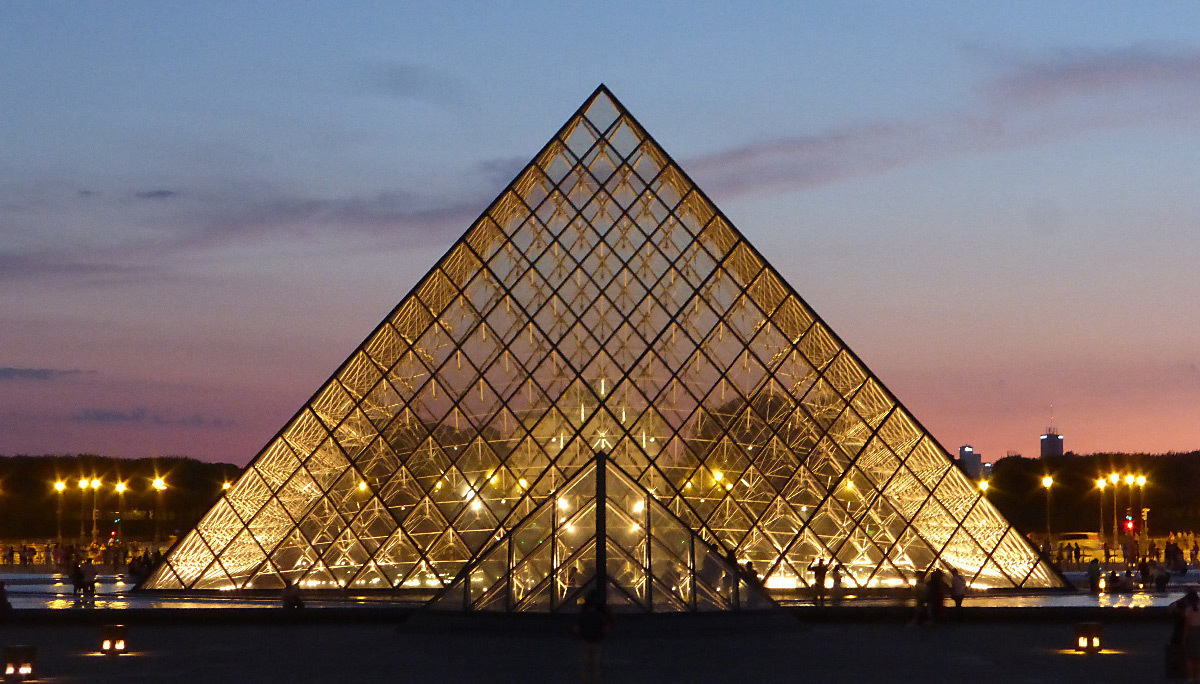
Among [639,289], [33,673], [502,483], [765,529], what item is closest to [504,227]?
[639,289]

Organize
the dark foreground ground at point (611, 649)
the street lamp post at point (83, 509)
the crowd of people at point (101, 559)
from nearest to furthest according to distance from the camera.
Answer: the dark foreground ground at point (611, 649)
the crowd of people at point (101, 559)
the street lamp post at point (83, 509)

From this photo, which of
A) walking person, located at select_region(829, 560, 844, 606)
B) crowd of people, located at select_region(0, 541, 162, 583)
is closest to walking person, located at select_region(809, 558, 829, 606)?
walking person, located at select_region(829, 560, 844, 606)

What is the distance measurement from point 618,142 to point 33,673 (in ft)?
67.4

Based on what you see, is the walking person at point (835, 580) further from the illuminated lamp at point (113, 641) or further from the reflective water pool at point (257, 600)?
the illuminated lamp at point (113, 641)

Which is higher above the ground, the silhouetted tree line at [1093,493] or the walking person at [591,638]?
the silhouetted tree line at [1093,493]

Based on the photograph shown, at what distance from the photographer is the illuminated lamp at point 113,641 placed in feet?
52.7

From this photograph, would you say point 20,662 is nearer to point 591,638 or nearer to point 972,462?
point 591,638

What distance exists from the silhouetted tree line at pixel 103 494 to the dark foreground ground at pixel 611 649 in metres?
54.8

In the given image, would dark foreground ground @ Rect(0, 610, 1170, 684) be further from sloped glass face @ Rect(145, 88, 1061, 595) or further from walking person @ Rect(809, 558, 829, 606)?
sloped glass face @ Rect(145, 88, 1061, 595)

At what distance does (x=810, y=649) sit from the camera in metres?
16.2

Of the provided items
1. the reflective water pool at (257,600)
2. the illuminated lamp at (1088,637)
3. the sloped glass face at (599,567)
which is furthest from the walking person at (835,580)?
the illuminated lamp at (1088,637)

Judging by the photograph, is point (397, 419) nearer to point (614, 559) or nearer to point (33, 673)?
point (614, 559)

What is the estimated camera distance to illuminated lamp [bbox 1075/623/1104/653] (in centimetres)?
1580

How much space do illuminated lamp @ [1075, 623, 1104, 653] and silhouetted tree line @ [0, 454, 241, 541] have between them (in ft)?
199
